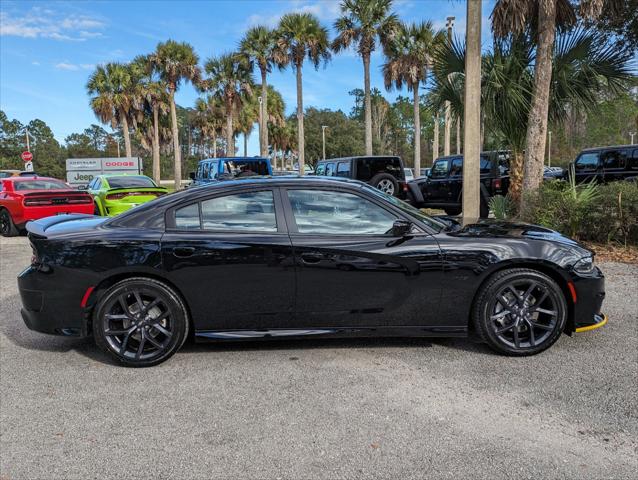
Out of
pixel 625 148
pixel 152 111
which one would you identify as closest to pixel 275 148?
pixel 152 111

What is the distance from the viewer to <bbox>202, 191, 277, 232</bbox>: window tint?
3.90m

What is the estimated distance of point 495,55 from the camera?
33.3 ft

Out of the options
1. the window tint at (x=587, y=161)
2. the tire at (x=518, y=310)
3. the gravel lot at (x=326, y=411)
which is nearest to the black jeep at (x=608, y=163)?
the window tint at (x=587, y=161)

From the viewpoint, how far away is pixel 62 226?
13.4ft

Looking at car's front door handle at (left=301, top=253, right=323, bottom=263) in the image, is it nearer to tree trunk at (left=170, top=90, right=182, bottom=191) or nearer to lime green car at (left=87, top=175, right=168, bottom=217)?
lime green car at (left=87, top=175, right=168, bottom=217)

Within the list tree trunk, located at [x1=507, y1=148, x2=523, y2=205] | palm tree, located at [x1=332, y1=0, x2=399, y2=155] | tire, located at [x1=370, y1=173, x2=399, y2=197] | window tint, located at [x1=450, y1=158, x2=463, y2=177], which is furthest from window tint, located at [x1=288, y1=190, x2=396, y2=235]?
palm tree, located at [x1=332, y1=0, x2=399, y2=155]

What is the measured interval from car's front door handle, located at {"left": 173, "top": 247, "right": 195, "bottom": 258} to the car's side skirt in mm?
624

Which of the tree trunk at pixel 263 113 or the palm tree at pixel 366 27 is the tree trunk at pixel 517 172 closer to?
the palm tree at pixel 366 27

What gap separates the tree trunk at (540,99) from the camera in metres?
8.96

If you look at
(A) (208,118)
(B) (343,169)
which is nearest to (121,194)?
(B) (343,169)

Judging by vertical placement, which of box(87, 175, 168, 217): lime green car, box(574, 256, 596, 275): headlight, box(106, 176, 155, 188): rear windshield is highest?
box(106, 176, 155, 188): rear windshield

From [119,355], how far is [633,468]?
3.45 m

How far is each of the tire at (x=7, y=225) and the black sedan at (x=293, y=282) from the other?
926 centimetres

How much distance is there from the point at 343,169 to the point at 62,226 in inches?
446
